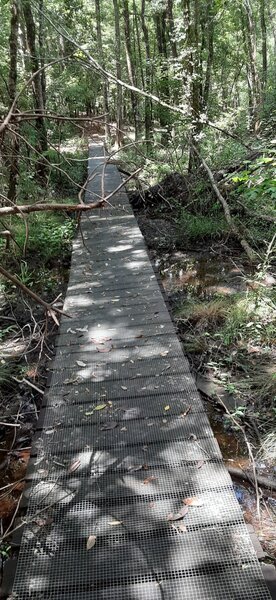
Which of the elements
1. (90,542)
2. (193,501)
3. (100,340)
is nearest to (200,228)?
(100,340)

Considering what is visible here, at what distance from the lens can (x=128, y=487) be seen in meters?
2.51

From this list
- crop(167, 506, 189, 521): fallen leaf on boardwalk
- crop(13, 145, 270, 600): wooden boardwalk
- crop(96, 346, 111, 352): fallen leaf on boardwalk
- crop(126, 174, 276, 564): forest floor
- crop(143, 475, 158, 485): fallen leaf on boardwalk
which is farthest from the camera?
crop(96, 346, 111, 352): fallen leaf on boardwalk

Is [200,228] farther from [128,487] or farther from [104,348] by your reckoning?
[128,487]

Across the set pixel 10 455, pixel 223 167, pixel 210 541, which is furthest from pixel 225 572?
pixel 223 167

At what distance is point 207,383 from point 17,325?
8.99ft

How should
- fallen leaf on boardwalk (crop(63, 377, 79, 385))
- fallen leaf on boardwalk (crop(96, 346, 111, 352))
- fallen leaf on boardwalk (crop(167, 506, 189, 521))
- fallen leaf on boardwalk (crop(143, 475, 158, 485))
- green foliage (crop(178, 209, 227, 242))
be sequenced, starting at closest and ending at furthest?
fallen leaf on boardwalk (crop(167, 506, 189, 521)) < fallen leaf on boardwalk (crop(143, 475, 158, 485)) < fallen leaf on boardwalk (crop(63, 377, 79, 385)) < fallen leaf on boardwalk (crop(96, 346, 111, 352)) < green foliage (crop(178, 209, 227, 242))

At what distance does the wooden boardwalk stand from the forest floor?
46cm

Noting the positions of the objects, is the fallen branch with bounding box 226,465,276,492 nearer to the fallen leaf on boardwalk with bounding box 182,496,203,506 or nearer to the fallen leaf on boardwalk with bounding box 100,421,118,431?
the fallen leaf on boardwalk with bounding box 182,496,203,506

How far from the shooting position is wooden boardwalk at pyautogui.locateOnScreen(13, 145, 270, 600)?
6.63 feet

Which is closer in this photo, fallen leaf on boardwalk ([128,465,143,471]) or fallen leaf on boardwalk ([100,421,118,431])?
fallen leaf on boardwalk ([128,465,143,471])

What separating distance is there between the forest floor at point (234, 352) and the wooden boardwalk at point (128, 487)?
1.51ft

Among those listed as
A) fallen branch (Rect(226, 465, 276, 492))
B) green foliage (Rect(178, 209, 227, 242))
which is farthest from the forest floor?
green foliage (Rect(178, 209, 227, 242))

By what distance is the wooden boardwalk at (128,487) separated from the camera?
202 cm

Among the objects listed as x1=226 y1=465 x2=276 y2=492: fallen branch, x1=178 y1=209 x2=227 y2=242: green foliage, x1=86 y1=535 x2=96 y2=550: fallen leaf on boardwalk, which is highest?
x1=178 y1=209 x2=227 y2=242: green foliage
